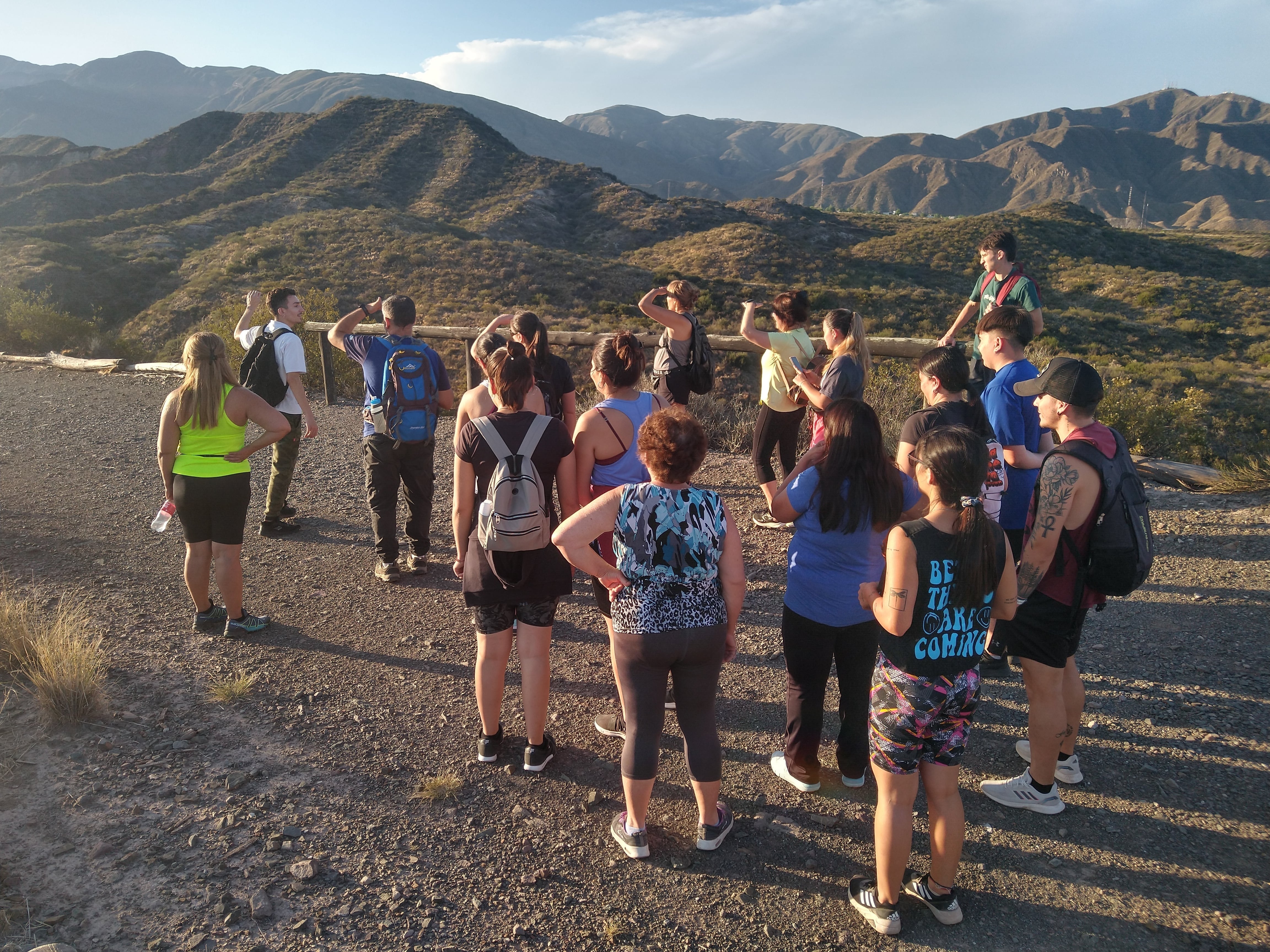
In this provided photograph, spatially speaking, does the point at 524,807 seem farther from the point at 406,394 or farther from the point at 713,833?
the point at 406,394

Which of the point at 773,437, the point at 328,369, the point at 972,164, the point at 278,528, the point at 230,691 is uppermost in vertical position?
the point at 972,164

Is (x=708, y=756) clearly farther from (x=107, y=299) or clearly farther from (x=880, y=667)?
(x=107, y=299)

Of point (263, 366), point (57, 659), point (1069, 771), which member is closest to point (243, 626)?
point (57, 659)

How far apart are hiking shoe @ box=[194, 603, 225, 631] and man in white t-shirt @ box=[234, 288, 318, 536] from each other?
1.36 m

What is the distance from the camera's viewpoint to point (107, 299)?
27016mm

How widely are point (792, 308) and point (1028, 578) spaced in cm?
263

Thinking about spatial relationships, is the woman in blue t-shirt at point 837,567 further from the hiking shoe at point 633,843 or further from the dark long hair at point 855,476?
the hiking shoe at point 633,843

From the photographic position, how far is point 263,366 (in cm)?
534

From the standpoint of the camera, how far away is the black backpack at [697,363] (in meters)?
5.04

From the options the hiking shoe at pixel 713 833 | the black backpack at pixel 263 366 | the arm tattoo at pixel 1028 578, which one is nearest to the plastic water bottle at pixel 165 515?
the black backpack at pixel 263 366

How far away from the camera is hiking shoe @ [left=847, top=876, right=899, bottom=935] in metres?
2.44

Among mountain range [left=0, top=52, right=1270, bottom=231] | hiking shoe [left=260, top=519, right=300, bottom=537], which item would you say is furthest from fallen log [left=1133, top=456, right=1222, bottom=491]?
mountain range [left=0, top=52, right=1270, bottom=231]

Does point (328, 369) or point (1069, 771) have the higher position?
point (328, 369)

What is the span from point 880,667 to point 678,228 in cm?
4084
